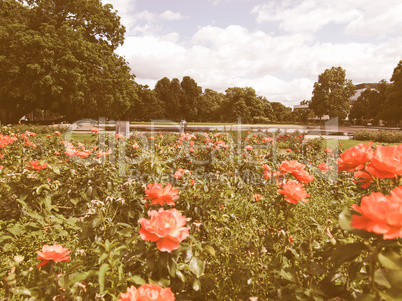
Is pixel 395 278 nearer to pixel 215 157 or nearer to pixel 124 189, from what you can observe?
pixel 124 189

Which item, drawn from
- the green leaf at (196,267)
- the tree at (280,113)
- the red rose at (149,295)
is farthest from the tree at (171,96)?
the red rose at (149,295)

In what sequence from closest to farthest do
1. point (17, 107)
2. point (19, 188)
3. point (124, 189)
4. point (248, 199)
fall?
point (124, 189)
point (19, 188)
point (248, 199)
point (17, 107)

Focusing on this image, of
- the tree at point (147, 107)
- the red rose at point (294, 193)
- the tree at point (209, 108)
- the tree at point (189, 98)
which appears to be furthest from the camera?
the tree at point (209, 108)

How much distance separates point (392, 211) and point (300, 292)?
66 centimetres

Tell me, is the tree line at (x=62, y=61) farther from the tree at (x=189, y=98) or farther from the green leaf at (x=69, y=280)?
the tree at (x=189, y=98)

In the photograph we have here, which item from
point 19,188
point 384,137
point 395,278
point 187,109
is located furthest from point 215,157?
point 187,109

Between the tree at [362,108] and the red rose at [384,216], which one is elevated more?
the tree at [362,108]

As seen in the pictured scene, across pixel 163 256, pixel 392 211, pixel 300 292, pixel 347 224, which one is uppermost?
pixel 392 211

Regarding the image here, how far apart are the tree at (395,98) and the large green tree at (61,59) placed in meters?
30.6

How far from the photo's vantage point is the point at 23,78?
18.3 meters

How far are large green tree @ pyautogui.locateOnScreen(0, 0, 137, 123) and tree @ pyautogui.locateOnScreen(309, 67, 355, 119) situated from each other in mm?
30719

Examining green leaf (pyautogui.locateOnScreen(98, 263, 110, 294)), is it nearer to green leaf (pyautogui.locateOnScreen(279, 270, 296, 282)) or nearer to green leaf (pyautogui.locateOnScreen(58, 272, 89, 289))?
green leaf (pyautogui.locateOnScreen(58, 272, 89, 289))

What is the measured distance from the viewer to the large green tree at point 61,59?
1775cm

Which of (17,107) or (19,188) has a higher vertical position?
(17,107)
